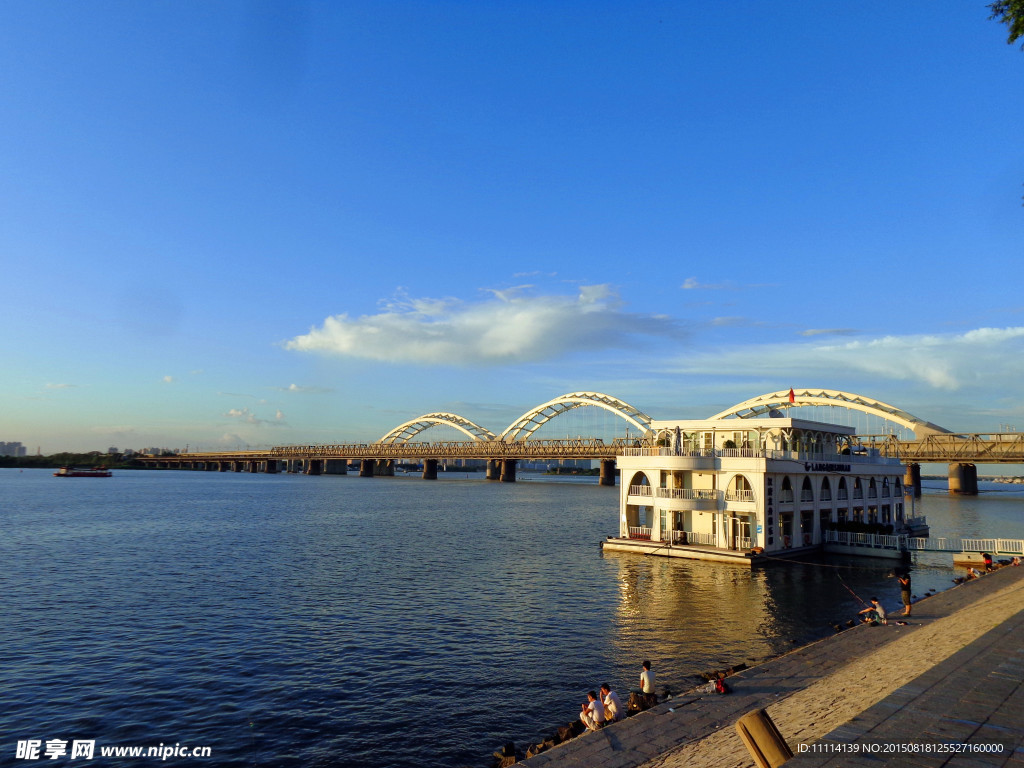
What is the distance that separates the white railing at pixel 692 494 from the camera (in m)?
49.1

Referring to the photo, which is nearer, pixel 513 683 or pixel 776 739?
pixel 776 739

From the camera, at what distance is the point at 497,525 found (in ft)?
256

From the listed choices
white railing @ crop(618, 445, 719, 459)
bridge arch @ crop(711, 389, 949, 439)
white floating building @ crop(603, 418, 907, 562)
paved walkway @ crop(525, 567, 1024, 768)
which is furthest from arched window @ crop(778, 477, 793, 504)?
bridge arch @ crop(711, 389, 949, 439)

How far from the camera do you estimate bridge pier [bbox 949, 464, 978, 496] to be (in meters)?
151

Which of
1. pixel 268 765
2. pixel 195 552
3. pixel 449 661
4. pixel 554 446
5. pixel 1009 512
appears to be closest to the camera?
pixel 268 765

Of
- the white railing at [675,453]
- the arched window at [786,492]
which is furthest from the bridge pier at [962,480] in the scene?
the white railing at [675,453]

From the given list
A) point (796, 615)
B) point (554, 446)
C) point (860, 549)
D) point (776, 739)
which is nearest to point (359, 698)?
point (776, 739)

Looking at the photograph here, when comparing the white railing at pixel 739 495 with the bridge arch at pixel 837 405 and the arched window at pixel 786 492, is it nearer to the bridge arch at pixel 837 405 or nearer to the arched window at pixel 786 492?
the arched window at pixel 786 492

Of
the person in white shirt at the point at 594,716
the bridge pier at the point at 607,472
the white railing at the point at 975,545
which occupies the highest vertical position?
the bridge pier at the point at 607,472

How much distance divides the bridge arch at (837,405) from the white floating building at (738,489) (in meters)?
96.3

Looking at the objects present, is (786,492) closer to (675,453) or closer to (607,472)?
(675,453)

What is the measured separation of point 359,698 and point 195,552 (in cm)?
3868

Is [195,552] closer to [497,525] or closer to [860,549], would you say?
[497,525]

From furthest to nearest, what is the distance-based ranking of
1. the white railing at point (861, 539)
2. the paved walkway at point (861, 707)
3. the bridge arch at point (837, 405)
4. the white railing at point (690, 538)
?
the bridge arch at point (837, 405) < the white railing at point (861, 539) < the white railing at point (690, 538) < the paved walkway at point (861, 707)
